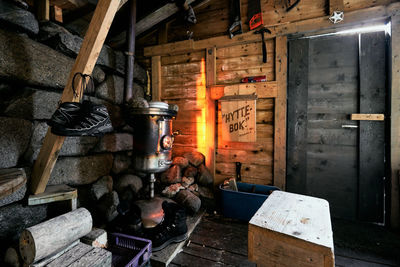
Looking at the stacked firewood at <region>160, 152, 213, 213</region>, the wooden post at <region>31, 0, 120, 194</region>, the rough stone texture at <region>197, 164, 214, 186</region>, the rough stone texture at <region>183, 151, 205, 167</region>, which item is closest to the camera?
the wooden post at <region>31, 0, 120, 194</region>

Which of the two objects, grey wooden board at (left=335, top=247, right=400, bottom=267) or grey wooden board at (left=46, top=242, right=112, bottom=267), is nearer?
grey wooden board at (left=46, top=242, right=112, bottom=267)

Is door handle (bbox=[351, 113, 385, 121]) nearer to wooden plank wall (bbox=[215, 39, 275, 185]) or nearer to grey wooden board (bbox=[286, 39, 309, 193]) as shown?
grey wooden board (bbox=[286, 39, 309, 193])

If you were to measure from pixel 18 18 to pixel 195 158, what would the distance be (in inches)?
125

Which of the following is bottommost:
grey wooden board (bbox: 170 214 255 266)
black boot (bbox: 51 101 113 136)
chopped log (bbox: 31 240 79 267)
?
grey wooden board (bbox: 170 214 255 266)

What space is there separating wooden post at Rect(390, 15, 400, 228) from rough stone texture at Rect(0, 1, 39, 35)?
16.4 feet

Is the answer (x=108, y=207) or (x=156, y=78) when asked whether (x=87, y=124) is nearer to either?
(x=108, y=207)

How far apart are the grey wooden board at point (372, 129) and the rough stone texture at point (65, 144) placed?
4.36m

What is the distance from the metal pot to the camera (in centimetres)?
279

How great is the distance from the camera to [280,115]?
3.47m

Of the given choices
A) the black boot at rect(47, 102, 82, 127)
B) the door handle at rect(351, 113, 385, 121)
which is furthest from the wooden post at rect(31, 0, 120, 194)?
the door handle at rect(351, 113, 385, 121)

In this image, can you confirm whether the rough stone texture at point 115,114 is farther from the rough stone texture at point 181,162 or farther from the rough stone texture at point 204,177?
the rough stone texture at point 204,177

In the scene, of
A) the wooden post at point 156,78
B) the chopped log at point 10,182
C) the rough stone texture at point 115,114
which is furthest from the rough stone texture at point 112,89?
the chopped log at point 10,182

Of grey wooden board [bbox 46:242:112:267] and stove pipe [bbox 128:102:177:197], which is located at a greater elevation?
stove pipe [bbox 128:102:177:197]

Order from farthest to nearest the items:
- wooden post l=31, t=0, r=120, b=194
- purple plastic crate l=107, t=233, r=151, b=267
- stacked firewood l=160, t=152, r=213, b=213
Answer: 1. stacked firewood l=160, t=152, r=213, b=213
2. purple plastic crate l=107, t=233, r=151, b=267
3. wooden post l=31, t=0, r=120, b=194
